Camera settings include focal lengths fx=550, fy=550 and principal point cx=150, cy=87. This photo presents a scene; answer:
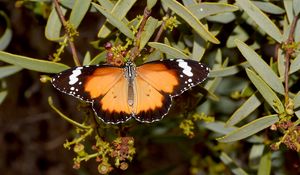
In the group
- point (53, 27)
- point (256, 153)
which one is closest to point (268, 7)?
point (256, 153)

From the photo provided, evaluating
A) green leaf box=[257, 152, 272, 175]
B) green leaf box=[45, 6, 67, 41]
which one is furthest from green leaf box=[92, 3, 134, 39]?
green leaf box=[257, 152, 272, 175]

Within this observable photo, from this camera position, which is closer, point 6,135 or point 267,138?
point 267,138

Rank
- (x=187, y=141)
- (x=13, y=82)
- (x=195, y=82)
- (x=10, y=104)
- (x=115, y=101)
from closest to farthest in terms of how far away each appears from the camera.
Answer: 1. (x=195, y=82)
2. (x=115, y=101)
3. (x=187, y=141)
4. (x=13, y=82)
5. (x=10, y=104)

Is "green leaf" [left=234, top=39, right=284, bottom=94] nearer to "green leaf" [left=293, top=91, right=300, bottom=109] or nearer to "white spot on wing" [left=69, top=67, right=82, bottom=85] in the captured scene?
"green leaf" [left=293, top=91, right=300, bottom=109]

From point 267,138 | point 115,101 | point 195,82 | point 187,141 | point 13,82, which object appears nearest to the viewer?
point 195,82

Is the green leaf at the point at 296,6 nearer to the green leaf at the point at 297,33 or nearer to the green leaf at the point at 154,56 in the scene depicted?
the green leaf at the point at 297,33

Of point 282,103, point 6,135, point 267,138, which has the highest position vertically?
point 282,103

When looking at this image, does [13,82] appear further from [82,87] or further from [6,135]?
[82,87]

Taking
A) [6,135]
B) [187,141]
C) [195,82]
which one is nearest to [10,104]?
[6,135]

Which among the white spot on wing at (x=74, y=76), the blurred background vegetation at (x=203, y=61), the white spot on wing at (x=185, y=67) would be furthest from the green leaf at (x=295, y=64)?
the white spot on wing at (x=74, y=76)
